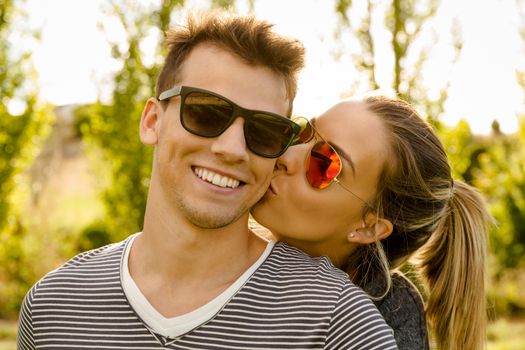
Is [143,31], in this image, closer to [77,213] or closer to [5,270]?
[5,270]

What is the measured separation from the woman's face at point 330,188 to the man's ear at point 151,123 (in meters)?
0.66

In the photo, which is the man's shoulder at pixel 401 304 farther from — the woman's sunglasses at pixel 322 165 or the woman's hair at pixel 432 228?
the woman's sunglasses at pixel 322 165

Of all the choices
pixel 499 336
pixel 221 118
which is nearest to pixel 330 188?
pixel 221 118

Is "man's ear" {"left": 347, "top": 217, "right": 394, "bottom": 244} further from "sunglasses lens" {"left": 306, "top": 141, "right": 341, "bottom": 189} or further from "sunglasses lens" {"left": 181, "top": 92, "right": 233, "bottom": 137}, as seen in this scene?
"sunglasses lens" {"left": 181, "top": 92, "right": 233, "bottom": 137}

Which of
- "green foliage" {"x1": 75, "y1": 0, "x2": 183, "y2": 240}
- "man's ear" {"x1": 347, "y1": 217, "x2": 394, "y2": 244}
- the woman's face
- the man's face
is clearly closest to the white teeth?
the man's face

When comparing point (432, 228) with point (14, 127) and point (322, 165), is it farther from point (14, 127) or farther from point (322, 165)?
point (14, 127)

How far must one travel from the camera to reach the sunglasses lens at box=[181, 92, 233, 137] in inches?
101

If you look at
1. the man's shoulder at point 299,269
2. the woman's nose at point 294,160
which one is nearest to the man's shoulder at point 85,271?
the man's shoulder at point 299,269

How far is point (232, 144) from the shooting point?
101 inches

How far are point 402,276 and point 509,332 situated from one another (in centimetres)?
822

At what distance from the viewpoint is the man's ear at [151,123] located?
2.88 metres

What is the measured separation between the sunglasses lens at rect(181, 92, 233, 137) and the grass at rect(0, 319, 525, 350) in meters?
8.10

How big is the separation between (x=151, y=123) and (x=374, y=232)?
120 cm

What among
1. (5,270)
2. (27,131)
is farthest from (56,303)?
(5,270)
